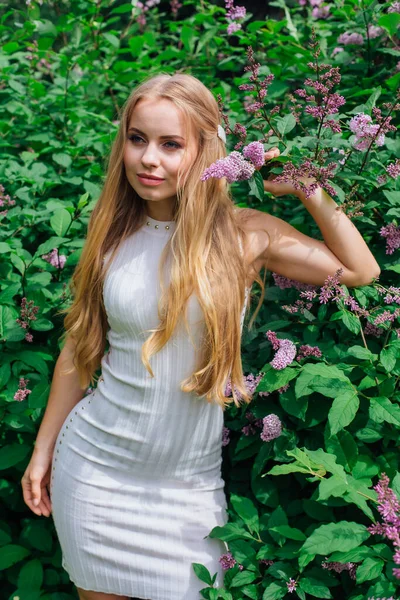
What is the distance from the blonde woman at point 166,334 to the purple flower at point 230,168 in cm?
18

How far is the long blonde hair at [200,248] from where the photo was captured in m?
1.72

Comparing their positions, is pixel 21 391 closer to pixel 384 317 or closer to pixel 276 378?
pixel 276 378

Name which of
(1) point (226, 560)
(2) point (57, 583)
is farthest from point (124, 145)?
(2) point (57, 583)

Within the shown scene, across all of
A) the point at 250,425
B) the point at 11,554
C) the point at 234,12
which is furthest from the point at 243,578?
the point at 234,12

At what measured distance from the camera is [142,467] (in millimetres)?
1820

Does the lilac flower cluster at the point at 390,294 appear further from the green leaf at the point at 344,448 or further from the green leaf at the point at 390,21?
the green leaf at the point at 390,21

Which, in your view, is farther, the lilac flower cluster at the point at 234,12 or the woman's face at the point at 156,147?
the lilac flower cluster at the point at 234,12

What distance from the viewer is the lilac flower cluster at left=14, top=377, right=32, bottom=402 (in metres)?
2.00

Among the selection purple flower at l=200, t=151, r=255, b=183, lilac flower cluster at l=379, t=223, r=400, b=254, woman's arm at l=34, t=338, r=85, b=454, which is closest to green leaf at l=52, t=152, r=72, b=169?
woman's arm at l=34, t=338, r=85, b=454

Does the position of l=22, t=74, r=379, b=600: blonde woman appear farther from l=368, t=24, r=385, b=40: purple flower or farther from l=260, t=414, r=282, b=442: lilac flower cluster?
l=368, t=24, r=385, b=40: purple flower

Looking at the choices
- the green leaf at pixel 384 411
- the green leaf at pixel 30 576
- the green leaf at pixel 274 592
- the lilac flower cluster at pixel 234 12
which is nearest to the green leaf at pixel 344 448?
the green leaf at pixel 384 411

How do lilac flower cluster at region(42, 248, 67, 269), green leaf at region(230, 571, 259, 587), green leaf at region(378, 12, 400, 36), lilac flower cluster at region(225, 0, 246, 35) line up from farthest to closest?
lilac flower cluster at region(42, 248, 67, 269)
lilac flower cluster at region(225, 0, 246, 35)
green leaf at region(378, 12, 400, 36)
green leaf at region(230, 571, 259, 587)

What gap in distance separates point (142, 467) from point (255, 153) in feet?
2.81

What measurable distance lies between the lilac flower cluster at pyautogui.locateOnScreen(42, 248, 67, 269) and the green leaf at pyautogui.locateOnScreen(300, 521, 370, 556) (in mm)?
1278
